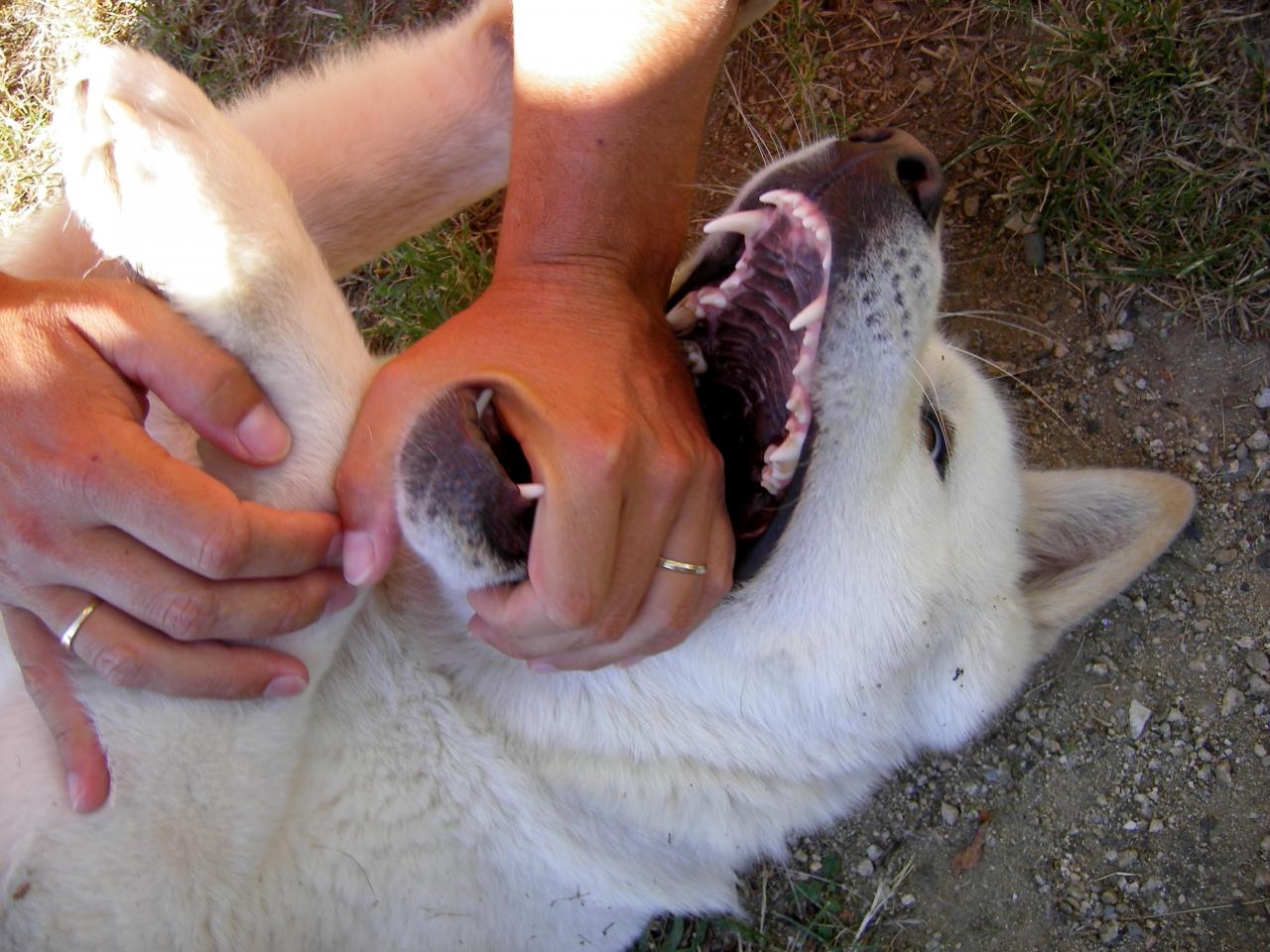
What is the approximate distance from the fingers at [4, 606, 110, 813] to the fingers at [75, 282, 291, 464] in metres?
0.52

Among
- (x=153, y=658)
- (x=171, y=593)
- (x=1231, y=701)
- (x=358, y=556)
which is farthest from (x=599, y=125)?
(x=1231, y=701)

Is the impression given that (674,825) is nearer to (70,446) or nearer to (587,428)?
(587,428)

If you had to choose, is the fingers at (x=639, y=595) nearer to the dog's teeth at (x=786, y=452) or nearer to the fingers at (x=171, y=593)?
the dog's teeth at (x=786, y=452)

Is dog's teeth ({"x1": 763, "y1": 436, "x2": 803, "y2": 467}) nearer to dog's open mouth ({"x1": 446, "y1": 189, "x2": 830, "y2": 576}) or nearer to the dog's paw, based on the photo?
dog's open mouth ({"x1": 446, "y1": 189, "x2": 830, "y2": 576})

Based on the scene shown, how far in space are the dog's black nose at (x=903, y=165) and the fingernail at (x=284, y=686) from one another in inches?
61.5

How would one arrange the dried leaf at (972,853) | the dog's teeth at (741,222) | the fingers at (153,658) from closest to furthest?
the fingers at (153,658) < the dog's teeth at (741,222) < the dried leaf at (972,853)

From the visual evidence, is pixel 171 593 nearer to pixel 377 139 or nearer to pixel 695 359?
pixel 695 359

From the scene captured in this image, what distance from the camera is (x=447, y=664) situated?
7.20 feet

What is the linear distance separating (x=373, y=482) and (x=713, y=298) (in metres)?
0.82

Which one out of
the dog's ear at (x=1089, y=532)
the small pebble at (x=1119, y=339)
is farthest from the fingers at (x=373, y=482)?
the small pebble at (x=1119, y=339)

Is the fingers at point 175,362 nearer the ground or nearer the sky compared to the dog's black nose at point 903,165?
nearer the sky

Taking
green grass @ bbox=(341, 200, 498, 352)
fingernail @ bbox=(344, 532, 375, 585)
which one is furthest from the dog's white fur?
green grass @ bbox=(341, 200, 498, 352)

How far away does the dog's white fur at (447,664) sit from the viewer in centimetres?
184

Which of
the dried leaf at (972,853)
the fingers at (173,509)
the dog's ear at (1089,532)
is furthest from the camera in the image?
the dried leaf at (972,853)
